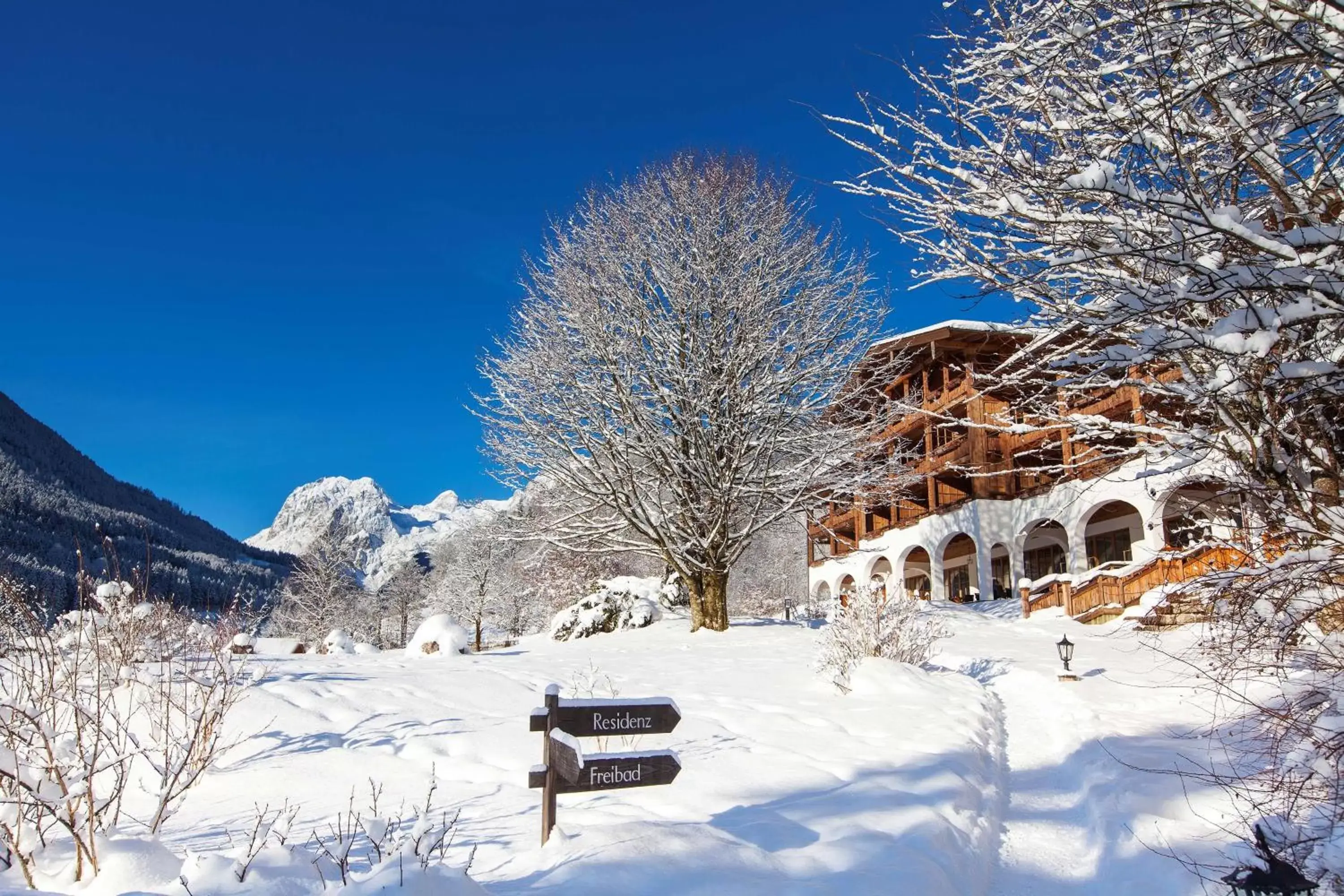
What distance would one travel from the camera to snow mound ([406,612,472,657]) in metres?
14.3

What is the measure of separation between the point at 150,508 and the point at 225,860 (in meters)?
118

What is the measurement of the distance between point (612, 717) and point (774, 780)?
1.62m

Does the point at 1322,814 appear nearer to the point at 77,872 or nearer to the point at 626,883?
the point at 626,883

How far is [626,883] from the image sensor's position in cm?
320

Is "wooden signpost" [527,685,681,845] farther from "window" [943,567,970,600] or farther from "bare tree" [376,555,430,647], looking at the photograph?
"bare tree" [376,555,430,647]

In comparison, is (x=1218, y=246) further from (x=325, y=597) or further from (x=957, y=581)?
(x=325, y=597)

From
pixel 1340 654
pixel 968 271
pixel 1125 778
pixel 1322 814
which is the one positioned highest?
pixel 968 271

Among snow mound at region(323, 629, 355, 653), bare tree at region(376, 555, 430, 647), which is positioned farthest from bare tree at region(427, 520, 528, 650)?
snow mound at region(323, 629, 355, 653)

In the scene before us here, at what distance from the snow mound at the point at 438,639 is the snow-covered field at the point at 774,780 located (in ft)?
13.4

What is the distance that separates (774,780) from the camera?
5.36m

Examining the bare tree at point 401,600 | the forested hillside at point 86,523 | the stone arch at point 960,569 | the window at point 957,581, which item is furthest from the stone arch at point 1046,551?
the forested hillside at point 86,523

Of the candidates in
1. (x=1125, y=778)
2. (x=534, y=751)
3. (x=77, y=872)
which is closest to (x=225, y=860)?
(x=77, y=872)

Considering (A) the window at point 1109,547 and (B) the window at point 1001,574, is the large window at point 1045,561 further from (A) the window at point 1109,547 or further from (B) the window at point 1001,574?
(A) the window at point 1109,547

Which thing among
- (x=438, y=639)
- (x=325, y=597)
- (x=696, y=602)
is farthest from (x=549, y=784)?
(x=325, y=597)
